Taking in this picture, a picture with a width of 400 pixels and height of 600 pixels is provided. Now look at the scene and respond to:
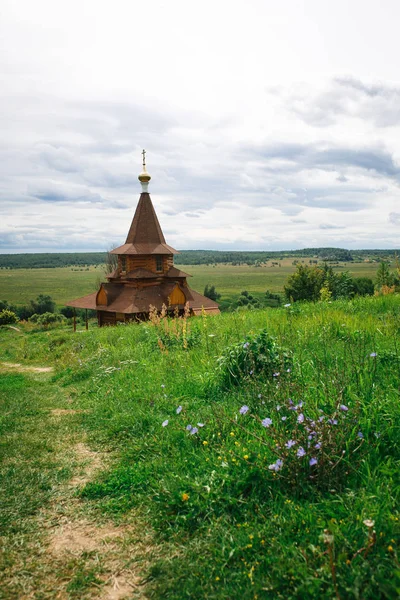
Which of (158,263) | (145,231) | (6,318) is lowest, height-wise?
(6,318)

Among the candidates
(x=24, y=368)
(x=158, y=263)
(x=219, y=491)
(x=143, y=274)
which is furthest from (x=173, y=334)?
(x=158, y=263)

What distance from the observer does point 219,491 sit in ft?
10.4

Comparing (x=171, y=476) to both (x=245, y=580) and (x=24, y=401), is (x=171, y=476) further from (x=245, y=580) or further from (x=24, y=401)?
(x=24, y=401)

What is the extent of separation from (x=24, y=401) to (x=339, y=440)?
559 cm

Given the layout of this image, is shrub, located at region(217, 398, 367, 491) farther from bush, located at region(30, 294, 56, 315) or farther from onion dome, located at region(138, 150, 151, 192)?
bush, located at region(30, 294, 56, 315)

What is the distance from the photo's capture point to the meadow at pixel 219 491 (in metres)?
2.44

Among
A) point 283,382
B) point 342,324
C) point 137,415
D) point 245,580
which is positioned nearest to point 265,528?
point 245,580

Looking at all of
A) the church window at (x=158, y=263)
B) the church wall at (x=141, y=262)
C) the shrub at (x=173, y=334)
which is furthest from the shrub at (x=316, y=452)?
the church window at (x=158, y=263)

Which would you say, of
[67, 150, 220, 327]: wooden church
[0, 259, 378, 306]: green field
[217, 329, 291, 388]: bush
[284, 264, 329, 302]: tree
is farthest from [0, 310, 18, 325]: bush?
[217, 329, 291, 388]: bush

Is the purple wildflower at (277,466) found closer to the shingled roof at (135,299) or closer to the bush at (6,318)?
the shingled roof at (135,299)

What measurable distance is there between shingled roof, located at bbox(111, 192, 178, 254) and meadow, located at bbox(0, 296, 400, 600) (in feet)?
73.8

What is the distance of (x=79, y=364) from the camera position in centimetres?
937

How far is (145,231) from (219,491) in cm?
2599

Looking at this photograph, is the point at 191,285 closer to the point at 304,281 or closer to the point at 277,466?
the point at 304,281
